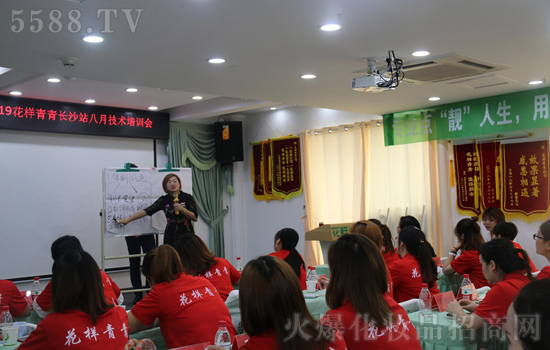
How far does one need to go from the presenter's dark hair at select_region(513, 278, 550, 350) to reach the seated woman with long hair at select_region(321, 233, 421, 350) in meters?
1.00

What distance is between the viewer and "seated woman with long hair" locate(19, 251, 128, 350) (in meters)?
2.29

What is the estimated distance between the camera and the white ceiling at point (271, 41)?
9.82 feet

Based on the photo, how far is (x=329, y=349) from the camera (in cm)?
177

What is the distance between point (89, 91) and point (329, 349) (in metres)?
5.98

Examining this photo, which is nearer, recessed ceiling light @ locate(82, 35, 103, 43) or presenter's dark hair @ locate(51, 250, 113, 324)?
presenter's dark hair @ locate(51, 250, 113, 324)

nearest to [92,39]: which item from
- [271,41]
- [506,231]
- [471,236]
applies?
[271,41]

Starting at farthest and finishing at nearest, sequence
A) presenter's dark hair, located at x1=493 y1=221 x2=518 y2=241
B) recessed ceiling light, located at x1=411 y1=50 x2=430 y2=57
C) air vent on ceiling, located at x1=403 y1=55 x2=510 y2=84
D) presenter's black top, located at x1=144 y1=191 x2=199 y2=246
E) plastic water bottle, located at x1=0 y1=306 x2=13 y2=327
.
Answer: presenter's black top, located at x1=144 y1=191 x2=199 y2=246 < presenter's dark hair, located at x1=493 y1=221 x2=518 y2=241 < air vent on ceiling, located at x1=403 y1=55 x2=510 y2=84 < recessed ceiling light, located at x1=411 y1=50 x2=430 y2=57 < plastic water bottle, located at x1=0 y1=306 x2=13 y2=327

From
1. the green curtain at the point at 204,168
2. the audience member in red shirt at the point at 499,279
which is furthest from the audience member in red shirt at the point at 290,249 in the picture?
the green curtain at the point at 204,168

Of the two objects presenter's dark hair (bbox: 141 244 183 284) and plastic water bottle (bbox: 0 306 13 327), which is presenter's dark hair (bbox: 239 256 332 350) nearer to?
presenter's dark hair (bbox: 141 244 183 284)

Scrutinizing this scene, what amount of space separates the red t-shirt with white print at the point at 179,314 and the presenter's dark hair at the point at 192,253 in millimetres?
723

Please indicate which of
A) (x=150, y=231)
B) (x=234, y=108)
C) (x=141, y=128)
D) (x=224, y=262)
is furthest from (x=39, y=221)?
(x=224, y=262)

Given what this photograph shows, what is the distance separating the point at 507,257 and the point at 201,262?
2014mm

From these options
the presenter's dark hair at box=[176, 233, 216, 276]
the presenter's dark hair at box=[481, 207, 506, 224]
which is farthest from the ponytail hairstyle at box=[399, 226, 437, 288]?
the presenter's dark hair at box=[481, 207, 506, 224]

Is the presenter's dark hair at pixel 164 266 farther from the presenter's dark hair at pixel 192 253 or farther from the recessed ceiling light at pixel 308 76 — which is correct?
the recessed ceiling light at pixel 308 76
